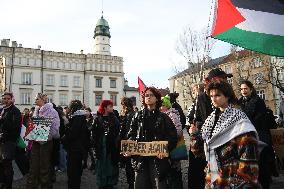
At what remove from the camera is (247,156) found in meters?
2.95

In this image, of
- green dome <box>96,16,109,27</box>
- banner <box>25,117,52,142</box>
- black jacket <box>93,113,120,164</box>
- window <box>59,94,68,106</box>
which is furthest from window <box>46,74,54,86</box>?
black jacket <box>93,113,120,164</box>

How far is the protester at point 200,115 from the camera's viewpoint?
4.45 m

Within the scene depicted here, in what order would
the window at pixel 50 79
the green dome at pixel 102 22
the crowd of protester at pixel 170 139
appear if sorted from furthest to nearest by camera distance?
1. the green dome at pixel 102 22
2. the window at pixel 50 79
3. the crowd of protester at pixel 170 139

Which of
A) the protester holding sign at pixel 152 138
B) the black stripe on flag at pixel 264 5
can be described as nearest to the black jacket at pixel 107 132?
the protester holding sign at pixel 152 138

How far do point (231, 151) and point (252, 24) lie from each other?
2230 millimetres

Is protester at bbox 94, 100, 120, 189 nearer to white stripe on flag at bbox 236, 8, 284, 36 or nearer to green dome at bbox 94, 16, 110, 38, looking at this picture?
white stripe on flag at bbox 236, 8, 284, 36

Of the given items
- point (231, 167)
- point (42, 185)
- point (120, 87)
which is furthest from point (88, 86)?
point (231, 167)

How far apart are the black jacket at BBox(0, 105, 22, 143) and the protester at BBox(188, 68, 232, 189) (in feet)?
12.8

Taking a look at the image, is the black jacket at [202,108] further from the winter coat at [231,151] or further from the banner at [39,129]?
the banner at [39,129]

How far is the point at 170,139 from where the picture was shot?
4.59m

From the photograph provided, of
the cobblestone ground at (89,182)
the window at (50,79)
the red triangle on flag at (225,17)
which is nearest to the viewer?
the red triangle on flag at (225,17)

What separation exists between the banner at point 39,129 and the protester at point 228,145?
4.77 metres

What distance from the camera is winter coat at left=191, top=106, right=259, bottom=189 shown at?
2922 mm

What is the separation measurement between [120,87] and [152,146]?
75358 millimetres
